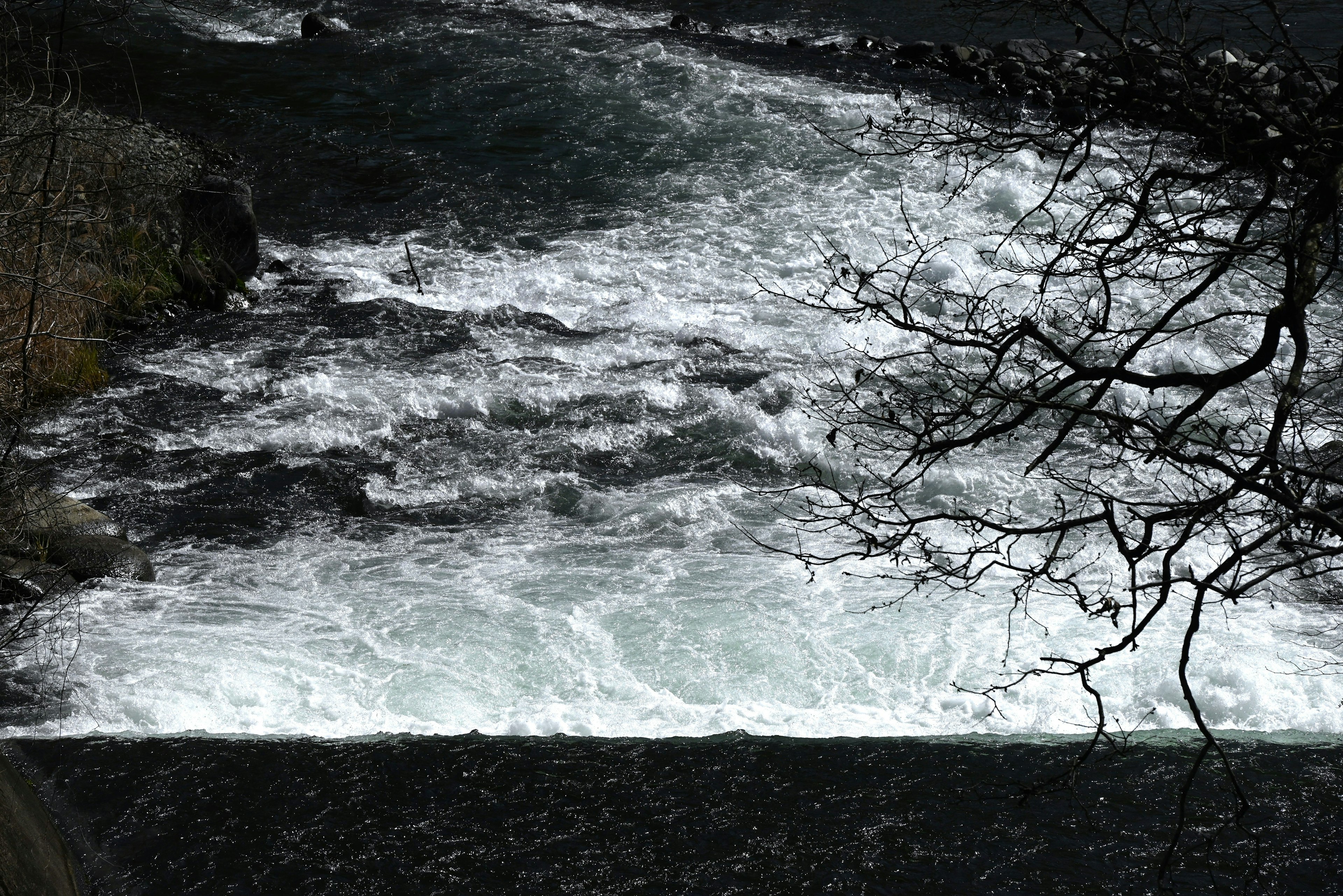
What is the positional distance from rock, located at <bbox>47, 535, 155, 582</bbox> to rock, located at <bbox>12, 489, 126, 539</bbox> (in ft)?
0.20

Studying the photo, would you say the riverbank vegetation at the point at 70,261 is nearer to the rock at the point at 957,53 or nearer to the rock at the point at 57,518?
the rock at the point at 57,518

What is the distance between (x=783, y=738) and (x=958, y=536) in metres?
2.47

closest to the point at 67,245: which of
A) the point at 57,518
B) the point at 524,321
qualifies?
the point at 57,518

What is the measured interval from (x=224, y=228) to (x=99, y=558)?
470cm

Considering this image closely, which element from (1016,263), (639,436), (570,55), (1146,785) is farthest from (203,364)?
(570,55)

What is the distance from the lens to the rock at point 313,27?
1789cm

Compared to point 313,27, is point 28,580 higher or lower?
lower

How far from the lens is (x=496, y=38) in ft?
58.3

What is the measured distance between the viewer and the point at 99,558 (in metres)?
6.61

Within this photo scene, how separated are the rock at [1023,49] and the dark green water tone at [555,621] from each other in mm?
3579

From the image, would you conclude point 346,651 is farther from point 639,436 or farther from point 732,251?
point 732,251

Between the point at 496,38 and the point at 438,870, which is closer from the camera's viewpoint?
the point at 438,870

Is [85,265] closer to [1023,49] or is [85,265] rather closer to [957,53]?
[957,53]

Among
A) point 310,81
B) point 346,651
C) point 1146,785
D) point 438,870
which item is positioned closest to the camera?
point 438,870
